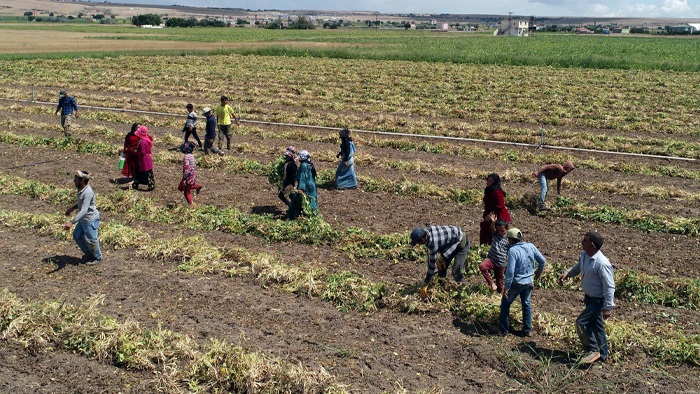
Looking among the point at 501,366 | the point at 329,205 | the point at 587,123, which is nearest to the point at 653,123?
the point at 587,123

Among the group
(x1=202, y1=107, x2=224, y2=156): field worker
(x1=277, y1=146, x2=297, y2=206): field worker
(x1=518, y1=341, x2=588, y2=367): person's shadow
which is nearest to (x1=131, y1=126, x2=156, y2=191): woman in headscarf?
(x1=202, y1=107, x2=224, y2=156): field worker

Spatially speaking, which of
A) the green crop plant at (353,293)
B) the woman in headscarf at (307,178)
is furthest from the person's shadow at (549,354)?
the woman in headscarf at (307,178)

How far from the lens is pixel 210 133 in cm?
1838

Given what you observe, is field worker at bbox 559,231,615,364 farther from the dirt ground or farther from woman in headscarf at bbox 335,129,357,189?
woman in headscarf at bbox 335,129,357,189

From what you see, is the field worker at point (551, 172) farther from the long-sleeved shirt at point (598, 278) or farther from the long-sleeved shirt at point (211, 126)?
the long-sleeved shirt at point (211, 126)

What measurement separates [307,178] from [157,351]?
221 inches

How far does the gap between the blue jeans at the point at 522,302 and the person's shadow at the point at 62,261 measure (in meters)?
7.18

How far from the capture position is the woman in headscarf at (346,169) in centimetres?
1503

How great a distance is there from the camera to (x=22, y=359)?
8.12 metres

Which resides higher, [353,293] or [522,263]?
[522,263]

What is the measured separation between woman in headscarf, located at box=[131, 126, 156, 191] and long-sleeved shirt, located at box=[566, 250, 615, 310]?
34.9ft

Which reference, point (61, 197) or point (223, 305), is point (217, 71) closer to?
point (61, 197)

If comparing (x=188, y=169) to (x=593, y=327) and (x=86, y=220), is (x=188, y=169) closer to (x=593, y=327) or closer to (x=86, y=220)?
(x=86, y=220)

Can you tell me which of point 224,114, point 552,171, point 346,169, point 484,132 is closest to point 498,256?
point 552,171
